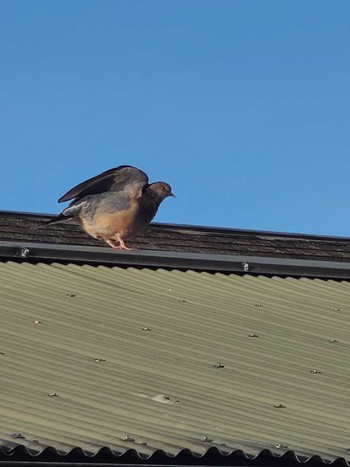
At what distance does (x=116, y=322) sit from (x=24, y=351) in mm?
1322

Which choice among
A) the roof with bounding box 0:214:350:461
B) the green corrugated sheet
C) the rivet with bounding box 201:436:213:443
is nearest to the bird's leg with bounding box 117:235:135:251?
the roof with bounding box 0:214:350:461

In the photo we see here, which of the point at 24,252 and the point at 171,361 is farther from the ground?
the point at 24,252

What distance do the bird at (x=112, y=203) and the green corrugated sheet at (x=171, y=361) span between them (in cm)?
59

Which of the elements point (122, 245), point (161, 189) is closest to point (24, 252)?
point (122, 245)

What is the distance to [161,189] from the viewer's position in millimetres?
11625

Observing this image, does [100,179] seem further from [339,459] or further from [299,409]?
[339,459]

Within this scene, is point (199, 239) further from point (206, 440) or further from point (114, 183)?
point (206, 440)

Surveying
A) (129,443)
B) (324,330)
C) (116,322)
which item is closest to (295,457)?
(129,443)

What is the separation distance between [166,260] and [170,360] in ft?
10.8

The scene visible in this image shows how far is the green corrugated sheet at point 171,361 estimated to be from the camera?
19.9 feet

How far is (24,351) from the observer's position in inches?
295

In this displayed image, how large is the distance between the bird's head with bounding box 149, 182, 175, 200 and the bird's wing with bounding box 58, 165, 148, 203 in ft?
0.85

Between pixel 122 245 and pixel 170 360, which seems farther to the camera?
pixel 122 245

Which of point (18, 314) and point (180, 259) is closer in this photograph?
point (18, 314)
